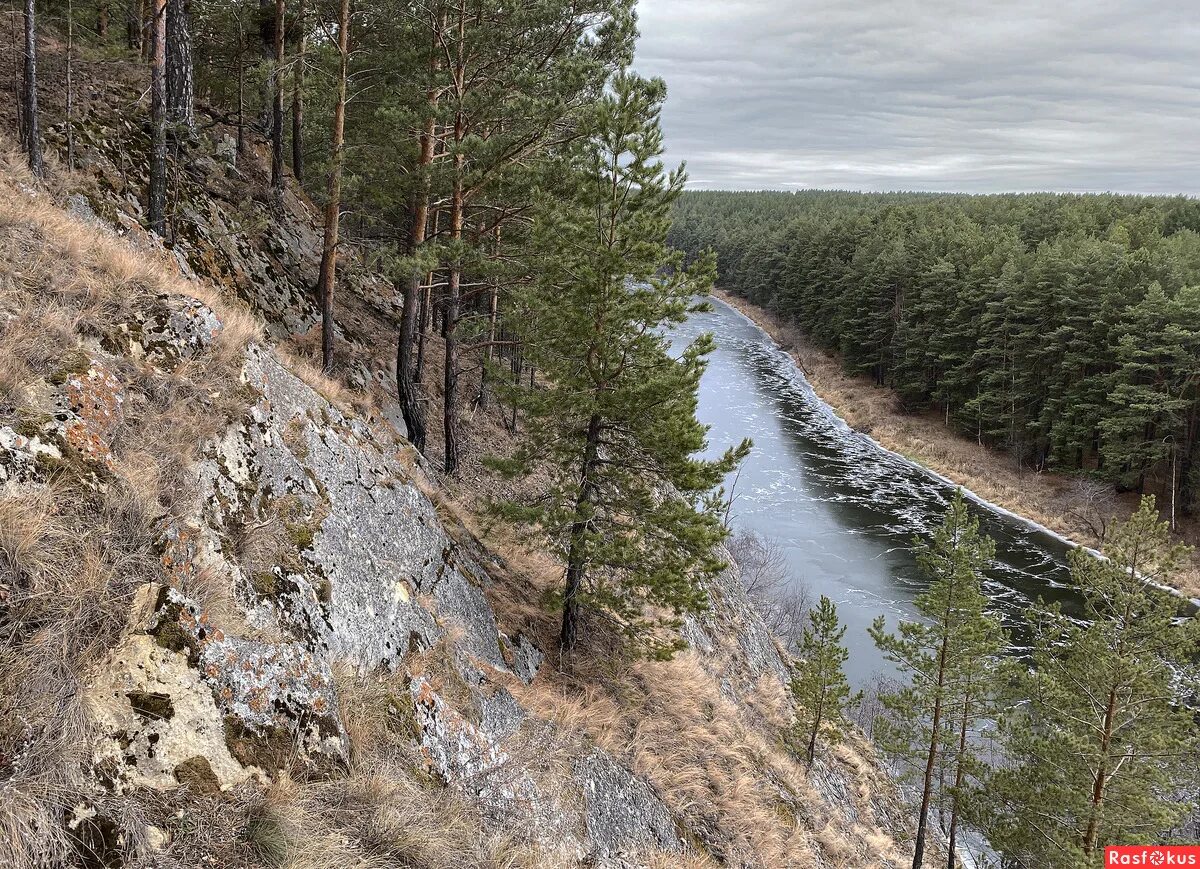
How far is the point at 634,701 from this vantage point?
945cm

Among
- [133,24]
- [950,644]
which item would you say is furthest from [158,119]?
[950,644]

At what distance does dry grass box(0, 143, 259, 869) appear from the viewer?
3.02 m

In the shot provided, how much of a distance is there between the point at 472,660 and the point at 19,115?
13.2m

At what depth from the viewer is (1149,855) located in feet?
37.1

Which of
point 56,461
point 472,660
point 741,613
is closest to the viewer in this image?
point 56,461

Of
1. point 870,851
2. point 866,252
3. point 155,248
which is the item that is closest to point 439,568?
point 155,248

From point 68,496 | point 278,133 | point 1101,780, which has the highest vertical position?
point 278,133

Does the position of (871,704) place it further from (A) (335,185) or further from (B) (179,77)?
(B) (179,77)

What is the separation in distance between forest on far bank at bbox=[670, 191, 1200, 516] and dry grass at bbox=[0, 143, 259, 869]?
35.8 metres

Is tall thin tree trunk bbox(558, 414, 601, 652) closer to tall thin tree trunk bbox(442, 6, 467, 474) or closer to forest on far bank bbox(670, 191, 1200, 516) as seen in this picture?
tall thin tree trunk bbox(442, 6, 467, 474)

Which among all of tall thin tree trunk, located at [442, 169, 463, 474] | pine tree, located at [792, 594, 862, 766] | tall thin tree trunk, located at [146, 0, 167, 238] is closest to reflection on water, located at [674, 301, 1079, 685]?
pine tree, located at [792, 594, 862, 766]

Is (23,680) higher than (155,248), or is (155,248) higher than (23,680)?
(155,248)

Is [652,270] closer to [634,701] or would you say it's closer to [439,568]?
[439,568]

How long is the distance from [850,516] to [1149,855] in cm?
2081
